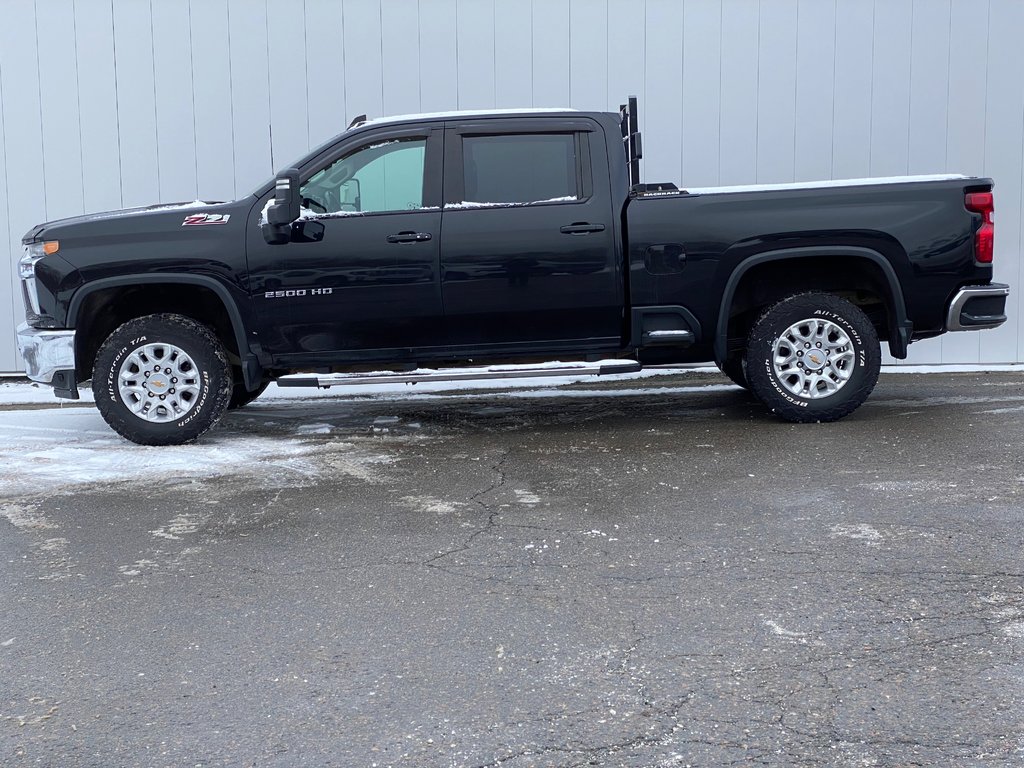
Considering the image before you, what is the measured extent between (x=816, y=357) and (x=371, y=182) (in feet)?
10.2

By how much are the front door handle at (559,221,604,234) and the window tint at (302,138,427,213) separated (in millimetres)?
937

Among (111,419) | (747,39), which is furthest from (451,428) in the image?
(747,39)

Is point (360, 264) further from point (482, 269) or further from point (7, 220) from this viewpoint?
point (7, 220)

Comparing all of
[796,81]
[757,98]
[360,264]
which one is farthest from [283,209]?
[796,81]

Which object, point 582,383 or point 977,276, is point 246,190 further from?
point 977,276

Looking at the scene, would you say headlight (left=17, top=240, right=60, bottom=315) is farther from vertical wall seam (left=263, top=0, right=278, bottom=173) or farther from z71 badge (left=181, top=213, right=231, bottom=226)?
vertical wall seam (left=263, top=0, right=278, bottom=173)

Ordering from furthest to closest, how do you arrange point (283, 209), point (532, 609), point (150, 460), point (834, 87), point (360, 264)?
point (834, 87) → point (360, 264) → point (283, 209) → point (150, 460) → point (532, 609)

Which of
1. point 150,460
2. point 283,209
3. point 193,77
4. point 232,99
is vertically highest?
point 193,77

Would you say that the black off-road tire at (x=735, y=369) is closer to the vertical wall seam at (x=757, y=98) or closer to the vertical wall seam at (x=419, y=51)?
the vertical wall seam at (x=757, y=98)

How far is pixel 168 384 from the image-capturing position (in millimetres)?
6637

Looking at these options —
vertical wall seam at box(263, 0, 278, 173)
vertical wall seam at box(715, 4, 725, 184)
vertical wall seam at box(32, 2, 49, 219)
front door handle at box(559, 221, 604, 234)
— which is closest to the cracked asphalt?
front door handle at box(559, 221, 604, 234)

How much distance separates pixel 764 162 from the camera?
32.3 ft

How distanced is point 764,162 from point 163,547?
721 centimetres

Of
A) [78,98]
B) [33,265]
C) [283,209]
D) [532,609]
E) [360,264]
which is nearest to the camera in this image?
[532,609]
